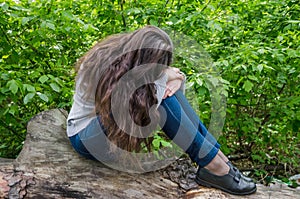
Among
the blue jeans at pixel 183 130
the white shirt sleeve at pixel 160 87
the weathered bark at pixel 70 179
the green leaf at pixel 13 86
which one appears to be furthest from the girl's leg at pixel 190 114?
the green leaf at pixel 13 86

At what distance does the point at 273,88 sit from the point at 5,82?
66.6 inches

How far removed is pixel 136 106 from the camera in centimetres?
143

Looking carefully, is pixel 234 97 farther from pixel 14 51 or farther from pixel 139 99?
pixel 14 51

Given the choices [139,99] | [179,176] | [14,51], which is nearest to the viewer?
[139,99]

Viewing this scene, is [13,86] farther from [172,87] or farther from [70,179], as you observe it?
[172,87]

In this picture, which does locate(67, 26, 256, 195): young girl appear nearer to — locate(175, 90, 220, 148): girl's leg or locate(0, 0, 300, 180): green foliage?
locate(175, 90, 220, 148): girl's leg

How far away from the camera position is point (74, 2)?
94.8 inches

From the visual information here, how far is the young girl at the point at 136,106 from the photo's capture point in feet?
4.70

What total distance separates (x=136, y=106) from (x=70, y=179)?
0.45m

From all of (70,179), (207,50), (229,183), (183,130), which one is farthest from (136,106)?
(207,50)

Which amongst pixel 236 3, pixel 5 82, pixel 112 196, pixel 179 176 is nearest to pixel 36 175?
pixel 112 196

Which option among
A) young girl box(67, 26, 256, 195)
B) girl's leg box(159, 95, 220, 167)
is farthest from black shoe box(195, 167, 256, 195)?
girl's leg box(159, 95, 220, 167)

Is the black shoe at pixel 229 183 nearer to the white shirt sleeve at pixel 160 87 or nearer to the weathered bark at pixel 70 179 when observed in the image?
the weathered bark at pixel 70 179

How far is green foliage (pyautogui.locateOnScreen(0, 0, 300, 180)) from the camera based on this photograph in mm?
1895
